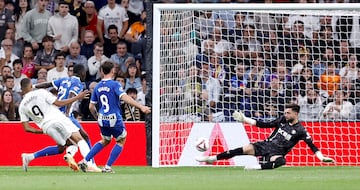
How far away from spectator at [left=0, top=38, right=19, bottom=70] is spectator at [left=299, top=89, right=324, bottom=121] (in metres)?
6.47

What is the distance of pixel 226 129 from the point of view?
18844 millimetres

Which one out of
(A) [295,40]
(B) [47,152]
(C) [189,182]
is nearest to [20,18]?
(A) [295,40]

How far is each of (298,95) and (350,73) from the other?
3.55 feet

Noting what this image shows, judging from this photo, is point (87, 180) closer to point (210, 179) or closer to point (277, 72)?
point (210, 179)

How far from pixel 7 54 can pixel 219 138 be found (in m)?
5.82

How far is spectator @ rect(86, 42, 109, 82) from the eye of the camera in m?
21.7

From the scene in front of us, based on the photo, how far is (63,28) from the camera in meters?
22.3

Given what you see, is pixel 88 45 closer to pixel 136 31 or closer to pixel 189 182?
pixel 136 31

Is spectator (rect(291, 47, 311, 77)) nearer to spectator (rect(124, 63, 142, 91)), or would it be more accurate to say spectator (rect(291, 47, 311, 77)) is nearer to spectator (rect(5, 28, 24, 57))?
spectator (rect(124, 63, 142, 91))

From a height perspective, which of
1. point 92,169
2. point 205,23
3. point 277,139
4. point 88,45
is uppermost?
point 205,23

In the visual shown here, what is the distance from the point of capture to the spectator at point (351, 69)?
19.5 m

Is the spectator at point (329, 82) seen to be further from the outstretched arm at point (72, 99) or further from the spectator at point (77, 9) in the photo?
the spectator at point (77, 9)

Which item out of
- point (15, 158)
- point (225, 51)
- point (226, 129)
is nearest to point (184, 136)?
point (226, 129)

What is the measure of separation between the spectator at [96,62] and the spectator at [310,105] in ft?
15.3
